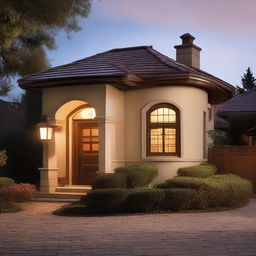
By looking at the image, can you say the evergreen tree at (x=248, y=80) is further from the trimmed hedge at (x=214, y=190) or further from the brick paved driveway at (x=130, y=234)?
the brick paved driveway at (x=130, y=234)

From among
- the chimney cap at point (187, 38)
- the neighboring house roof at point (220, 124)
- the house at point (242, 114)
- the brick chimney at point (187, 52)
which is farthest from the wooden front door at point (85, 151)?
the neighboring house roof at point (220, 124)

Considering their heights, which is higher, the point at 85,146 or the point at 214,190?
the point at 85,146

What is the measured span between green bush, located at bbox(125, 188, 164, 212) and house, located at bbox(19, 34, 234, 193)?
124 inches

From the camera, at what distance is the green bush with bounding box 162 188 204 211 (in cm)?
1231

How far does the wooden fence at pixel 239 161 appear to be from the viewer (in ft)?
56.3

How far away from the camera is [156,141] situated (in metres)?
16.3

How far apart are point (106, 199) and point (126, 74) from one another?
183 inches

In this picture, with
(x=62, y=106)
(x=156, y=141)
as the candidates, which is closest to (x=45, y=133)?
(x=62, y=106)

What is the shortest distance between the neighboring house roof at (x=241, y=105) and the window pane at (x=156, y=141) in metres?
14.7


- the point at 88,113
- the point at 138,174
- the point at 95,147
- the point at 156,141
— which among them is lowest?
the point at 138,174

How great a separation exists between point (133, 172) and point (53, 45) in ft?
47.8

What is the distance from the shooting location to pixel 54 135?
52.4 feet

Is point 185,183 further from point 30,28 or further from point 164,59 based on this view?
point 30,28

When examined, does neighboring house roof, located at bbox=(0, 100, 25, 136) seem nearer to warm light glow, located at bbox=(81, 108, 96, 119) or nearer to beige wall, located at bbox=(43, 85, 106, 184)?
warm light glow, located at bbox=(81, 108, 96, 119)
